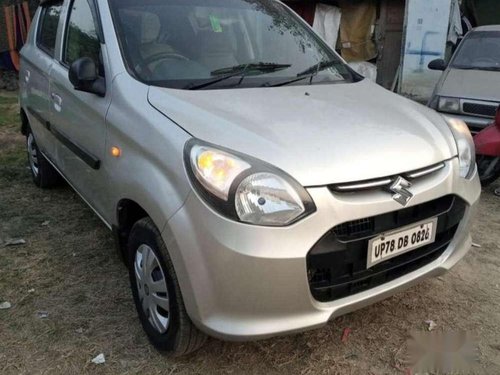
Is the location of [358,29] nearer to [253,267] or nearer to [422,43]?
[422,43]

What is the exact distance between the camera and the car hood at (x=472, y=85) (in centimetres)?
519

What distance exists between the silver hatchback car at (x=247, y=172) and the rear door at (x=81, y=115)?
0.02 metres

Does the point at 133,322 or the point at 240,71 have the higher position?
the point at 240,71

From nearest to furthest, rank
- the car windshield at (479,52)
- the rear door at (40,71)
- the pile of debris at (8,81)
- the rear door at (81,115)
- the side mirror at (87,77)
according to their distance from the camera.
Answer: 1. the side mirror at (87,77)
2. the rear door at (81,115)
3. the rear door at (40,71)
4. the car windshield at (479,52)
5. the pile of debris at (8,81)

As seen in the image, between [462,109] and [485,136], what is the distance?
34.7 inches

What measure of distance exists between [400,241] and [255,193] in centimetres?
68

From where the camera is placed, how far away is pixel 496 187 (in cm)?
486

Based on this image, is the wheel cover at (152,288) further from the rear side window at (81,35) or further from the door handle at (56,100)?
the door handle at (56,100)

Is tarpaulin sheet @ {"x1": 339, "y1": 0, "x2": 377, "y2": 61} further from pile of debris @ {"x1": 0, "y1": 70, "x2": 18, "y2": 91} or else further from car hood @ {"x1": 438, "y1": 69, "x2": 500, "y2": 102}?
pile of debris @ {"x1": 0, "y1": 70, "x2": 18, "y2": 91}

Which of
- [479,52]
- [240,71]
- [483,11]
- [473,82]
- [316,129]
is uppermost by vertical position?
[240,71]

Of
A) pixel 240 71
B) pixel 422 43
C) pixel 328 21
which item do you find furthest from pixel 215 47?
pixel 328 21

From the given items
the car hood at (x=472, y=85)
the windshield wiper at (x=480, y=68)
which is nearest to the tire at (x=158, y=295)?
the car hood at (x=472, y=85)

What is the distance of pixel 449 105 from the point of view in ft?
17.4

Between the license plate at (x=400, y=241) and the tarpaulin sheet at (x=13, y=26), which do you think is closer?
the license plate at (x=400, y=241)
